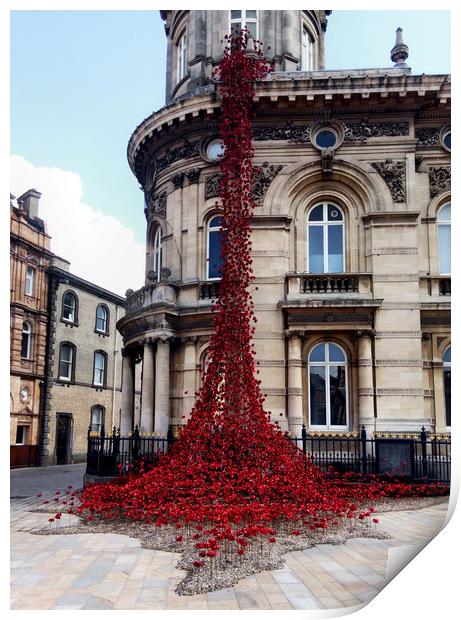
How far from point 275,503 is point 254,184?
394 inches

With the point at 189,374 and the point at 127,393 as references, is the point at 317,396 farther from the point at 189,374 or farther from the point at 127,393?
the point at 127,393

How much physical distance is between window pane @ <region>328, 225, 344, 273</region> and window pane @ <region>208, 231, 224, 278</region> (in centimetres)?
342

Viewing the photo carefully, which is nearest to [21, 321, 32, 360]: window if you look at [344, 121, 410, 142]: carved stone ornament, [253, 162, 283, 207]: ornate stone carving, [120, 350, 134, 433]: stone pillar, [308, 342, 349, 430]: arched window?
[120, 350, 134, 433]: stone pillar

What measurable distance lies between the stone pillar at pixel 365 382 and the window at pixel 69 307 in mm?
18892

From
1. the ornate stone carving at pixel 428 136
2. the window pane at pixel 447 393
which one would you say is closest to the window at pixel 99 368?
the window pane at pixel 447 393

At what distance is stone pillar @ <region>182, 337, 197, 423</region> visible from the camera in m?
17.0

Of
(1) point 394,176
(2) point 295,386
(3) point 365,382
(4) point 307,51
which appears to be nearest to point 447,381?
(3) point 365,382

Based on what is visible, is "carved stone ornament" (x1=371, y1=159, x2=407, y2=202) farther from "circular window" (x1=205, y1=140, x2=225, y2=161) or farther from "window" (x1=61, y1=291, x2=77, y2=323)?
"window" (x1=61, y1=291, x2=77, y2=323)

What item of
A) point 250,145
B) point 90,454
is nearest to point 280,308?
point 250,145

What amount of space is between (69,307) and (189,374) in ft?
51.3

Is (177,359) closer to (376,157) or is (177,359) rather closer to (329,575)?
(376,157)

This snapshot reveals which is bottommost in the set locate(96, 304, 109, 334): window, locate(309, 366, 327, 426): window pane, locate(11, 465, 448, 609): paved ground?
locate(11, 465, 448, 609): paved ground

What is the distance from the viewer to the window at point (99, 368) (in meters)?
33.1

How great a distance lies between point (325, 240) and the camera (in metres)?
17.5
